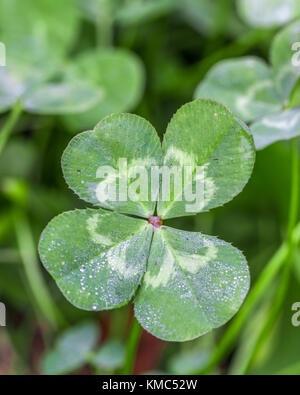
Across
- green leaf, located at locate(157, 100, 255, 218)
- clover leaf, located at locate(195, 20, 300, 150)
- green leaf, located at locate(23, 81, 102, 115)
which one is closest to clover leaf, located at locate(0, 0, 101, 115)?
green leaf, located at locate(23, 81, 102, 115)

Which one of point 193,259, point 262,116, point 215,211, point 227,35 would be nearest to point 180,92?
point 227,35

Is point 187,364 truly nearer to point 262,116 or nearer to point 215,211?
point 215,211

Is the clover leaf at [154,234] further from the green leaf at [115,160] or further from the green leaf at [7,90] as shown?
the green leaf at [7,90]

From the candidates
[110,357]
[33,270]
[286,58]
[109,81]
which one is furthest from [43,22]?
[110,357]

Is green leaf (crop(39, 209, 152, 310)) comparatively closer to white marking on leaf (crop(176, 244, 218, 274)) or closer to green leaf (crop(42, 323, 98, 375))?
white marking on leaf (crop(176, 244, 218, 274))

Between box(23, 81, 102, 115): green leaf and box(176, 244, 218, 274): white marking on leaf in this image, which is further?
box(23, 81, 102, 115): green leaf

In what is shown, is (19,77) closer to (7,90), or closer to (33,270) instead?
(7,90)

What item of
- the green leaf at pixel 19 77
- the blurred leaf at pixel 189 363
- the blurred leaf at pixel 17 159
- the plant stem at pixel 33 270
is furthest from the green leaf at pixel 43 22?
the blurred leaf at pixel 189 363
